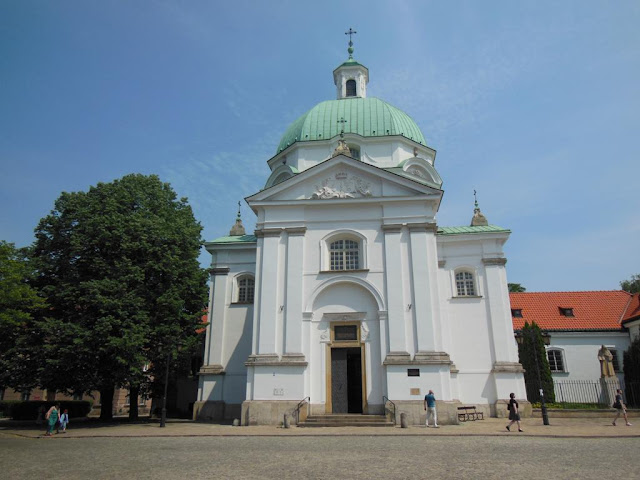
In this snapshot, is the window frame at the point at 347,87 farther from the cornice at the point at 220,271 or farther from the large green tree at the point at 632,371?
the large green tree at the point at 632,371

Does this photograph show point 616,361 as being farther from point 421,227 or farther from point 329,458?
point 329,458

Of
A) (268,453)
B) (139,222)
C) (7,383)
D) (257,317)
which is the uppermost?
(139,222)

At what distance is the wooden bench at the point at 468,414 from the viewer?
2286cm

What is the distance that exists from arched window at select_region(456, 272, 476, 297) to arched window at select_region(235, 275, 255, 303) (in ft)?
37.8

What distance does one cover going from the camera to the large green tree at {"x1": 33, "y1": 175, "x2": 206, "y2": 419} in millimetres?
Answer: 21812

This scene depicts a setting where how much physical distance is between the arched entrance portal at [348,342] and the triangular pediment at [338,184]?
4.56m


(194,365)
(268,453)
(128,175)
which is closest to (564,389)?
(194,365)

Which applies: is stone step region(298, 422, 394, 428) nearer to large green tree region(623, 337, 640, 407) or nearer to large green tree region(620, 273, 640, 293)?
large green tree region(623, 337, 640, 407)

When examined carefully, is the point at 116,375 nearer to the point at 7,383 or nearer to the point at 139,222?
the point at 7,383

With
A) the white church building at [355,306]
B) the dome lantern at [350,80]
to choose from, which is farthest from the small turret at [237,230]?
the dome lantern at [350,80]

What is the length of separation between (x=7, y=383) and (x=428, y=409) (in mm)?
19369

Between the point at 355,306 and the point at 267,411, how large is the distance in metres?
6.21

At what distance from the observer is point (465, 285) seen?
1053 inches

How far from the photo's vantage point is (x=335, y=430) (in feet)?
60.7
